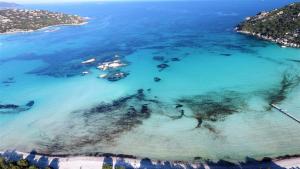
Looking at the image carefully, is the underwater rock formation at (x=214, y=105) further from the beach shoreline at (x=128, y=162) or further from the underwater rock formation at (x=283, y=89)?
the beach shoreline at (x=128, y=162)

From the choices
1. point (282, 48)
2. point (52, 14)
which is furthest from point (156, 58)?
point (52, 14)

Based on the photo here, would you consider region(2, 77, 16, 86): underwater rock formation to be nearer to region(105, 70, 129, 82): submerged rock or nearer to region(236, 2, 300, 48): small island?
region(105, 70, 129, 82): submerged rock

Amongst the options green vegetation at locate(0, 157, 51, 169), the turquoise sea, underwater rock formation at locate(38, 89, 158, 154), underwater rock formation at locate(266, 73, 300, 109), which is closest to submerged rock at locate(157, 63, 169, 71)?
the turquoise sea

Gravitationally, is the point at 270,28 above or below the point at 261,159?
above

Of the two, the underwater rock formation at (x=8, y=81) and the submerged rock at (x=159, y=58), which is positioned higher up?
the submerged rock at (x=159, y=58)

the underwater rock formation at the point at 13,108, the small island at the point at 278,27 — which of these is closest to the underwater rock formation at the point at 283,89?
the small island at the point at 278,27

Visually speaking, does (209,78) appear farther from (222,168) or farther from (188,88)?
(222,168)

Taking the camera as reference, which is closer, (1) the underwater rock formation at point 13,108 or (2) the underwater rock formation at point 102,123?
(2) the underwater rock formation at point 102,123
